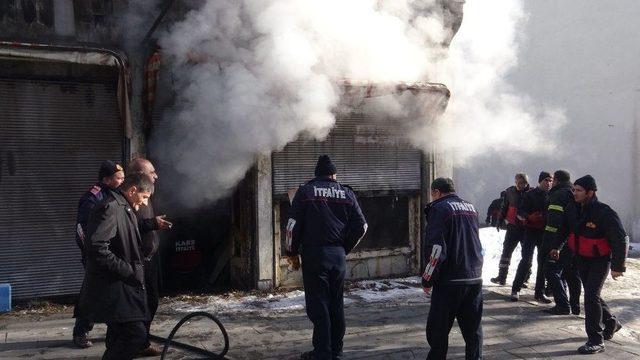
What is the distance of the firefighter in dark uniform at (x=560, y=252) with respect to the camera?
630cm

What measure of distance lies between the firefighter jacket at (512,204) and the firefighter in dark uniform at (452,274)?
3.80m

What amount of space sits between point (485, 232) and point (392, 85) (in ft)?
20.9

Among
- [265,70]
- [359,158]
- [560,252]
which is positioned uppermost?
[265,70]

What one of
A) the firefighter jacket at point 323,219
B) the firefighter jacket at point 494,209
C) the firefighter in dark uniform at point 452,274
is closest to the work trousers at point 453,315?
the firefighter in dark uniform at point 452,274

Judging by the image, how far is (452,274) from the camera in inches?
177

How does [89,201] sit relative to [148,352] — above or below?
above

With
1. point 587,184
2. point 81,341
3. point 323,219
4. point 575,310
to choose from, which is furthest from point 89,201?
point 575,310

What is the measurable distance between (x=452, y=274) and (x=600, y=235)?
2.02 m

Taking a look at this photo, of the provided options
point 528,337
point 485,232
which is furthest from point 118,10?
point 485,232

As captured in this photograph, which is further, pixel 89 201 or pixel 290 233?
pixel 89 201

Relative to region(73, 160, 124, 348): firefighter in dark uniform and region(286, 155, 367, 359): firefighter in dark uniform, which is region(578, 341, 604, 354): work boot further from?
region(73, 160, 124, 348): firefighter in dark uniform

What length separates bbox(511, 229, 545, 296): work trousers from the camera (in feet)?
24.6

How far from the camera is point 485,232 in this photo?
520 inches

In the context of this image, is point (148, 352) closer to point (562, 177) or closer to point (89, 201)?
point (89, 201)
